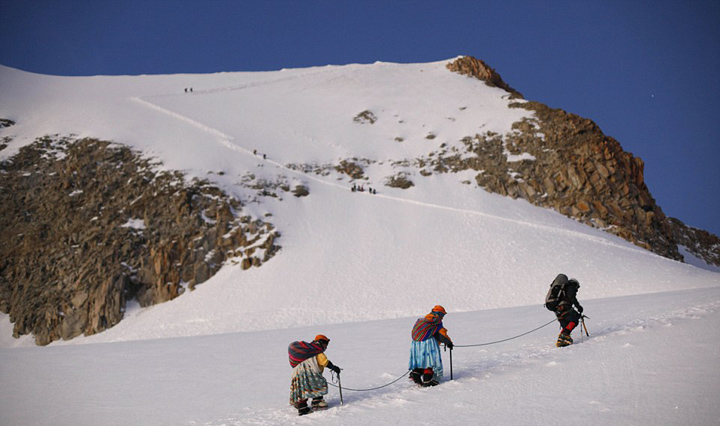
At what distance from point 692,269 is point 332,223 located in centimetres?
2263

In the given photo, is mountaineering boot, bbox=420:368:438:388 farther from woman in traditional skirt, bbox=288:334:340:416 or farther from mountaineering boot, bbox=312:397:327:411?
mountaineering boot, bbox=312:397:327:411

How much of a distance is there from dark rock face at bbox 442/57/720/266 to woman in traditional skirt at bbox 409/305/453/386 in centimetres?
2936

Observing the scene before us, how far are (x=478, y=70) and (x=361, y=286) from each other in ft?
146

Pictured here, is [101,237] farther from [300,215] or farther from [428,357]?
[428,357]

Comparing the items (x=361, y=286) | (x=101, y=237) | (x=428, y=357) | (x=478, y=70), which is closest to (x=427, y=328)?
(x=428, y=357)

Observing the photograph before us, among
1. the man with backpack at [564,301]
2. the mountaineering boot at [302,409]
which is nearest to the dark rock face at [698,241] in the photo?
the man with backpack at [564,301]

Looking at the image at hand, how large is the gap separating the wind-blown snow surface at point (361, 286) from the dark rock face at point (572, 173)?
190 centimetres

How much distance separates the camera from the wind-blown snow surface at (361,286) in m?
7.22

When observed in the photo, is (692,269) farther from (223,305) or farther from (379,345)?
(223,305)

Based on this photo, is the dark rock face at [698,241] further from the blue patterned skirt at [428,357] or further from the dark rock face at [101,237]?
the blue patterned skirt at [428,357]

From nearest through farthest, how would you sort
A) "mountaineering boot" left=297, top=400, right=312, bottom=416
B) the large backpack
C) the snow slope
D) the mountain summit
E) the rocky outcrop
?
the snow slope → "mountaineering boot" left=297, top=400, right=312, bottom=416 → the large backpack → the mountain summit → the rocky outcrop

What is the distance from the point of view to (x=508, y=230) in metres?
30.5

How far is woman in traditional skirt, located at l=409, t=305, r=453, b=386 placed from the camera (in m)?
8.02

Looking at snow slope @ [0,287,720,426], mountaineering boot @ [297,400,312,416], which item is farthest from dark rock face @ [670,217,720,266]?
mountaineering boot @ [297,400,312,416]
